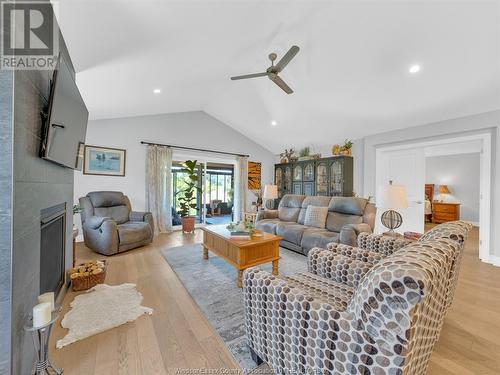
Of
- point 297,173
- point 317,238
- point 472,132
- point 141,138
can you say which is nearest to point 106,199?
point 141,138

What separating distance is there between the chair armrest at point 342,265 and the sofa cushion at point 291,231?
1.40 metres

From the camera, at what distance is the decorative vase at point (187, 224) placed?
4.91m

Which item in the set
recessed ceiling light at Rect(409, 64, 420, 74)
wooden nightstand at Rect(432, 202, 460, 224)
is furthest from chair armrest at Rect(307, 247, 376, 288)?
wooden nightstand at Rect(432, 202, 460, 224)

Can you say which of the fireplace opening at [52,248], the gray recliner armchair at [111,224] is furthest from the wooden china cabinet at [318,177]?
the fireplace opening at [52,248]

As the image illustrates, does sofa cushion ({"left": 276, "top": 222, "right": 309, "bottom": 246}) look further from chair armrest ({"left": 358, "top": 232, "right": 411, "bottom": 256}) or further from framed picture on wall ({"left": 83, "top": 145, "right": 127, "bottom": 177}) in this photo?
framed picture on wall ({"left": 83, "top": 145, "right": 127, "bottom": 177})

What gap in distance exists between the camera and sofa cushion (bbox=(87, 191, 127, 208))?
3.74 m

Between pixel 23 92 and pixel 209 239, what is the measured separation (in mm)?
2443

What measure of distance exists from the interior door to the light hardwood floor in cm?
194

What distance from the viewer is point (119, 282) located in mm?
2404

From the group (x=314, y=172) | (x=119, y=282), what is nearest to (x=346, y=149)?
(x=314, y=172)

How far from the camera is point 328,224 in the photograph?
3486 millimetres

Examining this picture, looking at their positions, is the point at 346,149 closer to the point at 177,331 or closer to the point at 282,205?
the point at 282,205

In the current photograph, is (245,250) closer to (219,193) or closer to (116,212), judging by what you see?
(116,212)

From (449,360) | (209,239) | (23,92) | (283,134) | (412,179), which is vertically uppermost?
(283,134)
